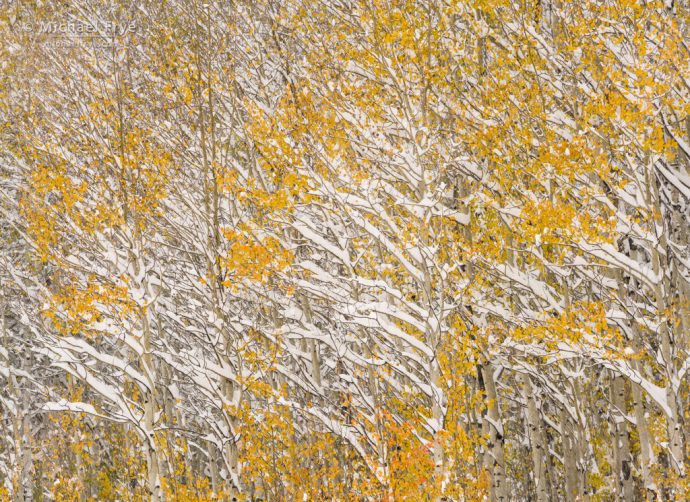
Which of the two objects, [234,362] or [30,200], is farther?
[30,200]

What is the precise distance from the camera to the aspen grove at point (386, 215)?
9.36 m

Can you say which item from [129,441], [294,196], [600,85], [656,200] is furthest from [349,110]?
[129,441]

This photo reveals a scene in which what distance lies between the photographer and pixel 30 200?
1305cm

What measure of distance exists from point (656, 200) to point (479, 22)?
3519mm

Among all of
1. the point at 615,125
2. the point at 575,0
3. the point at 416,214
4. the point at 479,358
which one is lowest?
the point at 479,358

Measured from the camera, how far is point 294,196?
11398mm

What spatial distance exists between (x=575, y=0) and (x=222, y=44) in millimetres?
5888

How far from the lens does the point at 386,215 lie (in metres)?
9.82

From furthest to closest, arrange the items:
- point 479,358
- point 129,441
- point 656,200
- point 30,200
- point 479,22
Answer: point 129,441 → point 30,200 → point 479,22 → point 479,358 → point 656,200

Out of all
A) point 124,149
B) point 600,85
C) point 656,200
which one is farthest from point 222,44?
point 656,200

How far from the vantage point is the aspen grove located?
30.7 ft

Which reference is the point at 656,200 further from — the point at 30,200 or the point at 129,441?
the point at 129,441

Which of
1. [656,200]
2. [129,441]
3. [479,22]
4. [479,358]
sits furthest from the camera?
[129,441]

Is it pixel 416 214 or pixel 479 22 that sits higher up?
pixel 479 22
